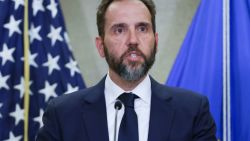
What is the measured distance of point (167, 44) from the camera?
113 inches

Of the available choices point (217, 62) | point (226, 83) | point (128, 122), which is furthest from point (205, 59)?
point (128, 122)

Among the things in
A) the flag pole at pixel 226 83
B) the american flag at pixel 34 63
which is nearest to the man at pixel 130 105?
the flag pole at pixel 226 83

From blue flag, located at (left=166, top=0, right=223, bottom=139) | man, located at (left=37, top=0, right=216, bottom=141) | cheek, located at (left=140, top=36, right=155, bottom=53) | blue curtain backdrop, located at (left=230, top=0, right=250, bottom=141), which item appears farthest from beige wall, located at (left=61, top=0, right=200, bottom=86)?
cheek, located at (left=140, top=36, right=155, bottom=53)

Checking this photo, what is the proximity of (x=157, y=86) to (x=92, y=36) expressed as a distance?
1.47 m

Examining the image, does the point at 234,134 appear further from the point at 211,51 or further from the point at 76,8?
the point at 76,8

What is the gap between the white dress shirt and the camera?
4.51 ft

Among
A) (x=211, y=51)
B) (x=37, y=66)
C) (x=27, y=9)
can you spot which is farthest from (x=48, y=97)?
(x=211, y=51)

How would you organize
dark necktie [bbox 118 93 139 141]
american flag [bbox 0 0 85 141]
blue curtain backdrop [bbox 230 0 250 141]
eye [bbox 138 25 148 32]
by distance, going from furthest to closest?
american flag [bbox 0 0 85 141], blue curtain backdrop [bbox 230 0 250 141], eye [bbox 138 25 148 32], dark necktie [bbox 118 93 139 141]

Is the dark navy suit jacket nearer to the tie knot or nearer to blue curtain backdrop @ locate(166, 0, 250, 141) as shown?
the tie knot

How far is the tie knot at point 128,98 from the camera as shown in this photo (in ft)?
4.52

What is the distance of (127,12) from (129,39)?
0.38 ft

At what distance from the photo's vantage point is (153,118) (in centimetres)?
139

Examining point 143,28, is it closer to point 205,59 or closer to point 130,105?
point 130,105

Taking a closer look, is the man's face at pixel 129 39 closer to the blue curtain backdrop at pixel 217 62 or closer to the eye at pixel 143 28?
the eye at pixel 143 28
